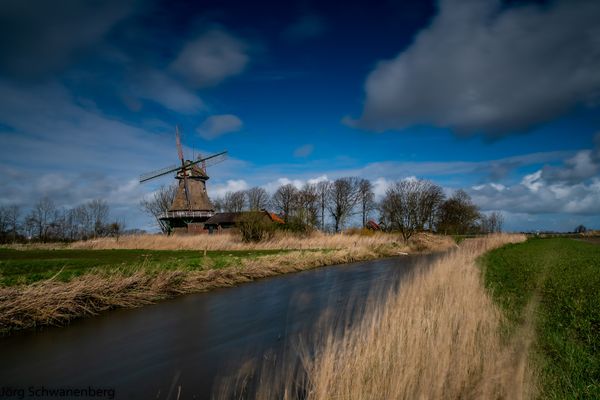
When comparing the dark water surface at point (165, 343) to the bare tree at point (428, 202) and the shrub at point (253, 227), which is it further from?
the bare tree at point (428, 202)

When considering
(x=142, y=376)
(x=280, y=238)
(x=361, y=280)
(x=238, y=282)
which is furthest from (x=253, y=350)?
(x=280, y=238)

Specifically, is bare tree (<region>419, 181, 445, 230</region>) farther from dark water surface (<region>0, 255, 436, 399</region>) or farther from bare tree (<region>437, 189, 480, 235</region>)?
dark water surface (<region>0, 255, 436, 399</region>)

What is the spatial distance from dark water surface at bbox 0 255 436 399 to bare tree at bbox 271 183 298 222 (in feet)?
166

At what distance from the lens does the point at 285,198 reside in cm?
6406

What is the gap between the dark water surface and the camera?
5.33 m

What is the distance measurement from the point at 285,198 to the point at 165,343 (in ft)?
187

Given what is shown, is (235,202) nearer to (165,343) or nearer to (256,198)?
(256,198)

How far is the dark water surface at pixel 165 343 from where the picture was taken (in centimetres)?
533

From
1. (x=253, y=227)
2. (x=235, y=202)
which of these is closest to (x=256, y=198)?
(x=235, y=202)

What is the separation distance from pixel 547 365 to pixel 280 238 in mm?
24211

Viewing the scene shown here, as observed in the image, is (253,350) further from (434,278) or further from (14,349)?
(434,278)

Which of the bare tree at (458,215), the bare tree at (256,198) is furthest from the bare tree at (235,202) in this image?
the bare tree at (458,215)

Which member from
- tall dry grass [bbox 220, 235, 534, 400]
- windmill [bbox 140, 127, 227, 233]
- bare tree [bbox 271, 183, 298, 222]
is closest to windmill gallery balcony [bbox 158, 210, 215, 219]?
windmill [bbox 140, 127, 227, 233]

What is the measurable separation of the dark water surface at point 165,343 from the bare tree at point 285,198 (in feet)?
166
